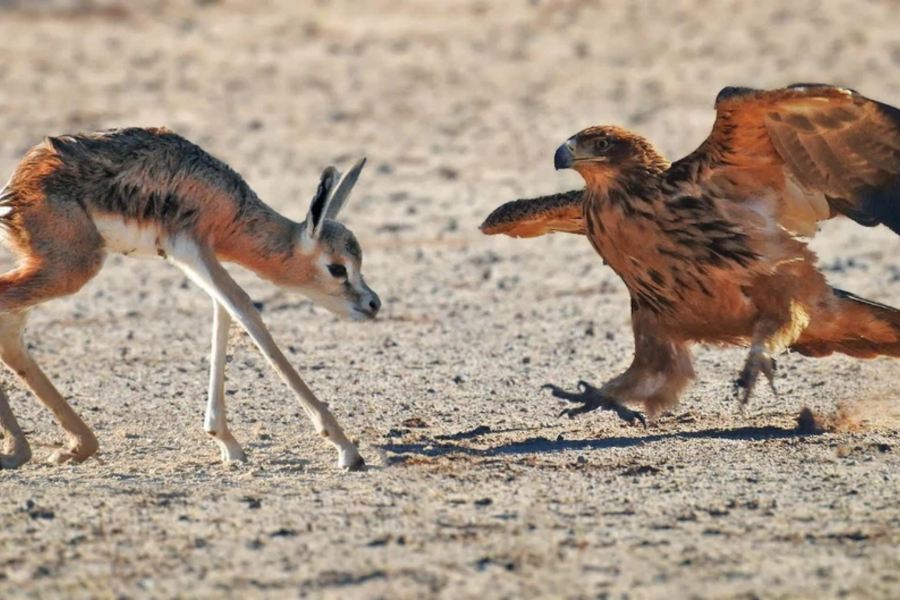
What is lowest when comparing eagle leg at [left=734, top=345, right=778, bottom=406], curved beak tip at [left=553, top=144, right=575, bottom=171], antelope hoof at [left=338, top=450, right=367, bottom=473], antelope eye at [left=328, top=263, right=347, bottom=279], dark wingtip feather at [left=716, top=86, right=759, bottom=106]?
antelope hoof at [left=338, top=450, right=367, bottom=473]

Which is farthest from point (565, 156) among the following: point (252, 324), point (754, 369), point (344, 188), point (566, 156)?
point (252, 324)

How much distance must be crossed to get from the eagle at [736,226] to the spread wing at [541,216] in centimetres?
52

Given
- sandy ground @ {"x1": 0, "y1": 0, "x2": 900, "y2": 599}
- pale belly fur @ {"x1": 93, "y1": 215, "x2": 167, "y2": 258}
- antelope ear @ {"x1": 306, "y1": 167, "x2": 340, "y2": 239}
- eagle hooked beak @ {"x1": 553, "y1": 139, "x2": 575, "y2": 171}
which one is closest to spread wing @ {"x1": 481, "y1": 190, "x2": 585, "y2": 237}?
eagle hooked beak @ {"x1": 553, "y1": 139, "x2": 575, "y2": 171}

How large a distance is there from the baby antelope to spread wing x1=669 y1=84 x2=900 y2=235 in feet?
6.06

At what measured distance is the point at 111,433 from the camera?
Result: 8.48 m

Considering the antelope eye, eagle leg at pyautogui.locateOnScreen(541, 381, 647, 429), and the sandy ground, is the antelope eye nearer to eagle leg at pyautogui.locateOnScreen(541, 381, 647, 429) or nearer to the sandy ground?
the sandy ground

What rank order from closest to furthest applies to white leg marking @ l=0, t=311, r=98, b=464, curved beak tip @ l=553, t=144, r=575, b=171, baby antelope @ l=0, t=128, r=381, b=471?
baby antelope @ l=0, t=128, r=381, b=471 → white leg marking @ l=0, t=311, r=98, b=464 → curved beak tip @ l=553, t=144, r=575, b=171

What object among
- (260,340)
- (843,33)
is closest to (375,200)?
(260,340)

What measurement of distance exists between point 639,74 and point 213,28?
5811 mm

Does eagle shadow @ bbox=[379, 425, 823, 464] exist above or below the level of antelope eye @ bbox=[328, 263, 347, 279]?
below

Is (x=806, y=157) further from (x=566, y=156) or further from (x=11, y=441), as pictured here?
(x=11, y=441)

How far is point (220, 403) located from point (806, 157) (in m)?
3.18

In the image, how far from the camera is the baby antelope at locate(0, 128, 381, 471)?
750cm

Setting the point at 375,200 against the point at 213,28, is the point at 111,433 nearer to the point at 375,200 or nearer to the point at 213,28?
the point at 375,200
